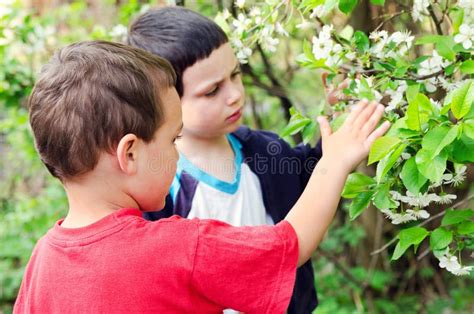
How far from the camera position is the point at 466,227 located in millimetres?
1532

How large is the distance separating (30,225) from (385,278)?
6.74 feet

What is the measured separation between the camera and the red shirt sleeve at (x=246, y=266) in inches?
53.9

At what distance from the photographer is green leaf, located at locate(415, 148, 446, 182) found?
1.25m

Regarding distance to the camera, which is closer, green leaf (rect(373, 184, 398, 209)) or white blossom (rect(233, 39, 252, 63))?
green leaf (rect(373, 184, 398, 209))

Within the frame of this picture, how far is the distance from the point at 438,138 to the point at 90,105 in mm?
685

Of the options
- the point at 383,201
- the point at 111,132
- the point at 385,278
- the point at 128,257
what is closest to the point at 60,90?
the point at 111,132

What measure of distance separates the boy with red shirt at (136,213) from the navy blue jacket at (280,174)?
0.65 metres

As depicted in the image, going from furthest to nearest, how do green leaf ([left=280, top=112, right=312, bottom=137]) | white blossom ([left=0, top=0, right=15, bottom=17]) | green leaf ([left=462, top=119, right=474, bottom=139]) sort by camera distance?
white blossom ([left=0, top=0, right=15, bottom=17]) → green leaf ([left=280, top=112, right=312, bottom=137]) → green leaf ([left=462, top=119, right=474, bottom=139])

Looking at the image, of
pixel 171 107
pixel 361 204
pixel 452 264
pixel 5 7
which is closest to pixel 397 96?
pixel 361 204

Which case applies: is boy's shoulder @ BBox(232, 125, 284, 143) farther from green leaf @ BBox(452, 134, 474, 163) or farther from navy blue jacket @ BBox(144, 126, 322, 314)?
green leaf @ BBox(452, 134, 474, 163)

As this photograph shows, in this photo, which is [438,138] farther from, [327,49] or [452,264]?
[327,49]

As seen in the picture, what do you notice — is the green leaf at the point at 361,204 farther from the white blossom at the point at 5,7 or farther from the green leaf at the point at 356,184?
the white blossom at the point at 5,7

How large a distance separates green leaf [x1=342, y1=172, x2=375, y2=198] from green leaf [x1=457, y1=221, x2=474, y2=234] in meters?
0.22

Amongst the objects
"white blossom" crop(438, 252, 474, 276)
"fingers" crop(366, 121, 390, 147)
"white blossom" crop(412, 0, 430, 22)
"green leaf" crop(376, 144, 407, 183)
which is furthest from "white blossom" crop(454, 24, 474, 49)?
"white blossom" crop(438, 252, 474, 276)
